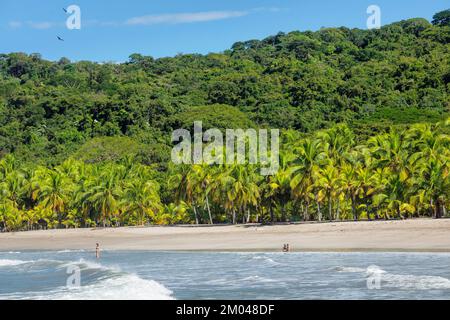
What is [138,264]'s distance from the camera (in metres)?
39.3

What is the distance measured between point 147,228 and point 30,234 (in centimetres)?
1260

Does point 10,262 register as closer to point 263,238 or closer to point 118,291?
point 263,238

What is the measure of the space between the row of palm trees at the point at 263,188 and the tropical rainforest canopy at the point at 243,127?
14cm

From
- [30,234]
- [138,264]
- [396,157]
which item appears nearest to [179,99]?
[30,234]

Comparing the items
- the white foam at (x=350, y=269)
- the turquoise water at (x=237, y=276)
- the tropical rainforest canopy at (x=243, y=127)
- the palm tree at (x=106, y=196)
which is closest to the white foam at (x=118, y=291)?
the turquoise water at (x=237, y=276)

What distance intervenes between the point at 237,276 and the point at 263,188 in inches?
1022

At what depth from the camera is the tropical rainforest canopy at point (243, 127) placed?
173ft

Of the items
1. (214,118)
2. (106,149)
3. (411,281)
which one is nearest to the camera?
(411,281)

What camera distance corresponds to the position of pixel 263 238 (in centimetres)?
4772

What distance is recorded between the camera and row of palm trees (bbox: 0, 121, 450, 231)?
4922 cm

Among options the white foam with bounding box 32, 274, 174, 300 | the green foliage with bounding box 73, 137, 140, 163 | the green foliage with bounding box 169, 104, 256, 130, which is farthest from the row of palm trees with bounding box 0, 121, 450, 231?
the white foam with bounding box 32, 274, 174, 300

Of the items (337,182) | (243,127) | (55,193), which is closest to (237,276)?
(337,182)

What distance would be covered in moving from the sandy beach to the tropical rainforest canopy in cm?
354

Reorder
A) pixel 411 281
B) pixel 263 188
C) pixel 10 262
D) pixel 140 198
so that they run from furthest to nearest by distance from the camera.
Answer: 1. pixel 140 198
2. pixel 263 188
3. pixel 10 262
4. pixel 411 281
